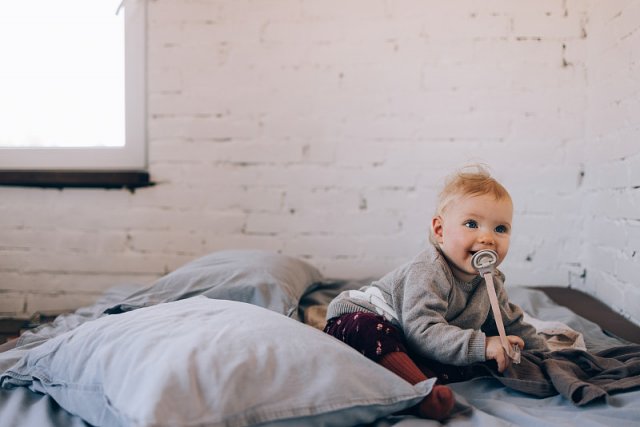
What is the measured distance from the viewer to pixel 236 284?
170 cm

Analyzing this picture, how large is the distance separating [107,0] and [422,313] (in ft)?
6.31

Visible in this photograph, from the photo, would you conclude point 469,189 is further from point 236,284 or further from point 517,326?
point 236,284

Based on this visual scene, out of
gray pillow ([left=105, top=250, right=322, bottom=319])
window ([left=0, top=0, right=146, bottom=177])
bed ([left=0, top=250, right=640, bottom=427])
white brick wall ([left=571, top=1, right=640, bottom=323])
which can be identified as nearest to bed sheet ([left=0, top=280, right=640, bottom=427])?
bed ([left=0, top=250, right=640, bottom=427])

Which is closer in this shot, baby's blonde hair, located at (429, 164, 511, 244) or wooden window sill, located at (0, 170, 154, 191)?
baby's blonde hair, located at (429, 164, 511, 244)

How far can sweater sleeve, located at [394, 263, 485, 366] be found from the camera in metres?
1.13

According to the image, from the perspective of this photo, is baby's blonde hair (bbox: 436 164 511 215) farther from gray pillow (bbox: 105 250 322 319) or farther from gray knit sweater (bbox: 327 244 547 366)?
gray pillow (bbox: 105 250 322 319)

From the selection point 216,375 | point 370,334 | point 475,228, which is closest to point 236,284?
point 370,334

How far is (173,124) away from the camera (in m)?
2.40

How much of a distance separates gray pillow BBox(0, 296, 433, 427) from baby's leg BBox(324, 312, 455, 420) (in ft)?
0.12

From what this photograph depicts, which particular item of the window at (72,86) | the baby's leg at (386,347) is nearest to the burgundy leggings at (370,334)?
the baby's leg at (386,347)

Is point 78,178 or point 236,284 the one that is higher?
point 78,178

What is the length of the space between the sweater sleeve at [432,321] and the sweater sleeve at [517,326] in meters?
0.15

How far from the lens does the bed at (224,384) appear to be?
84 centimetres

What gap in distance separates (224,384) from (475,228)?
0.63 metres
